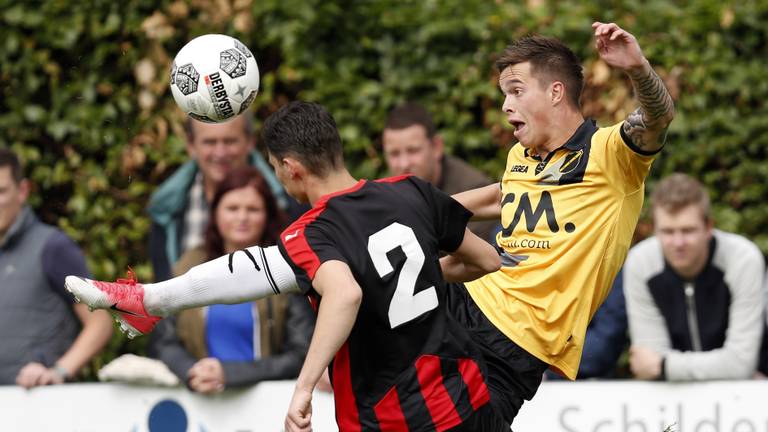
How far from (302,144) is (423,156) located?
309cm

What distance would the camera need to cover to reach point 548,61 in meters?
5.42

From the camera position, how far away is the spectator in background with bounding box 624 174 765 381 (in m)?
7.45

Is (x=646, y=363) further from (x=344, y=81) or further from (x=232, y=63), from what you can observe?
(x=344, y=81)

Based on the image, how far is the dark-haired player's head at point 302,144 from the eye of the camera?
5020mm

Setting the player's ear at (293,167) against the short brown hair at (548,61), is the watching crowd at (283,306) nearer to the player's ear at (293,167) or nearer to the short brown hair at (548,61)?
the short brown hair at (548,61)

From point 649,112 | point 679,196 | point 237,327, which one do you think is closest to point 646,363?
point 679,196

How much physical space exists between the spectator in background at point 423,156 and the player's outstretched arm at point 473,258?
2.71 m

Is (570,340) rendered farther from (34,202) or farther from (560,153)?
(34,202)

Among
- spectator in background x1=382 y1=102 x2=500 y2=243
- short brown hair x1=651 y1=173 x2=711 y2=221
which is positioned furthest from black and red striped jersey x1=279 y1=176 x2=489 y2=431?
spectator in background x1=382 y1=102 x2=500 y2=243

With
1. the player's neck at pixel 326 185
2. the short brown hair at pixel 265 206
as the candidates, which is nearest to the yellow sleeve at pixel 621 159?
the player's neck at pixel 326 185

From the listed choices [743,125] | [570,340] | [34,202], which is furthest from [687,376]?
[34,202]

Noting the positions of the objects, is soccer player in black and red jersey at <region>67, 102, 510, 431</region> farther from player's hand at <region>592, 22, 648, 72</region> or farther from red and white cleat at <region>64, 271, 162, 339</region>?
player's hand at <region>592, 22, 648, 72</region>

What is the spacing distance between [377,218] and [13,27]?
5757 mm

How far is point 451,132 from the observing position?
947cm
